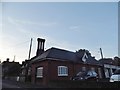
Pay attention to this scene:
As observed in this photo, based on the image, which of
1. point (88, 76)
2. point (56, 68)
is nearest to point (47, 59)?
point (56, 68)

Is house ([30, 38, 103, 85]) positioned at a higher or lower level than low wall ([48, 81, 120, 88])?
higher

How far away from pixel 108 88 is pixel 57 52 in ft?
55.0

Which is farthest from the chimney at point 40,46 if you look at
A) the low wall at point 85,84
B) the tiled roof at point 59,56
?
the low wall at point 85,84

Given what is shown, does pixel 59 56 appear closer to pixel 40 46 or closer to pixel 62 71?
pixel 62 71

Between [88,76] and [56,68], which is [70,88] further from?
[56,68]

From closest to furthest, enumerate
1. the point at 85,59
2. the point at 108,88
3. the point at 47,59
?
the point at 108,88, the point at 47,59, the point at 85,59

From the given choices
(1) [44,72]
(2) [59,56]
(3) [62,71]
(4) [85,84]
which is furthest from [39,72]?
(4) [85,84]

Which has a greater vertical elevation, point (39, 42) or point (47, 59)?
point (39, 42)

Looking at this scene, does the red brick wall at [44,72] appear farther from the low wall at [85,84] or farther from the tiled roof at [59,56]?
the low wall at [85,84]

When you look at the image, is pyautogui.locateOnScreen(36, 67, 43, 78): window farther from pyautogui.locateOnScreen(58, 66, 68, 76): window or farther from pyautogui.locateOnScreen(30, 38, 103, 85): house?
pyautogui.locateOnScreen(58, 66, 68, 76): window

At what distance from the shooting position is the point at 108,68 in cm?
4319

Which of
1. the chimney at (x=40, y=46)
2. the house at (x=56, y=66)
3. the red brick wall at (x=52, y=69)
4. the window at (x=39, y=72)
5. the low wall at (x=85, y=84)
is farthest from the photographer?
the chimney at (x=40, y=46)

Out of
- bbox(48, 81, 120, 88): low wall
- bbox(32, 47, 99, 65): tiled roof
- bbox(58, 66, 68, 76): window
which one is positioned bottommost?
bbox(48, 81, 120, 88): low wall

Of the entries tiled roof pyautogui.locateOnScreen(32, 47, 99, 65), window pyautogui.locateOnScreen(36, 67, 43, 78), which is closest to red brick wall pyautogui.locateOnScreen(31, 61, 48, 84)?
window pyautogui.locateOnScreen(36, 67, 43, 78)
